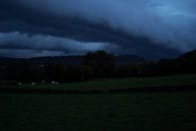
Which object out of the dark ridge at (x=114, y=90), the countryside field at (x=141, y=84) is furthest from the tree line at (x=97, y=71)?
the dark ridge at (x=114, y=90)

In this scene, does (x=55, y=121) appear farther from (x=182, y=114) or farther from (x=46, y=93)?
(x=46, y=93)

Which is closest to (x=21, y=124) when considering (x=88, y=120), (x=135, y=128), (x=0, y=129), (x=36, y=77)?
(x=0, y=129)

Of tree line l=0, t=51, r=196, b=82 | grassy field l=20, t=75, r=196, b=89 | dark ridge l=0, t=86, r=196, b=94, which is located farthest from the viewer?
tree line l=0, t=51, r=196, b=82

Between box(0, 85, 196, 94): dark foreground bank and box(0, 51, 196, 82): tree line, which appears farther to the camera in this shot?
box(0, 51, 196, 82): tree line

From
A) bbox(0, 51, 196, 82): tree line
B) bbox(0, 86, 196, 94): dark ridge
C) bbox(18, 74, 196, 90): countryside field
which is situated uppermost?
bbox(0, 51, 196, 82): tree line

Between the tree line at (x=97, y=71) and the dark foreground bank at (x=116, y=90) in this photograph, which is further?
the tree line at (x=97, y=71)

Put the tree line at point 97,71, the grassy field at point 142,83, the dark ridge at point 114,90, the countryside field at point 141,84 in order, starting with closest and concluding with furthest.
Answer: the dark ridge at point 114,90
the countryside field at point 141,84
the grassy field at point 142,83
the tree line at point 97,71

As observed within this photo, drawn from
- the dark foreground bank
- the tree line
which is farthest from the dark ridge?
the tree line

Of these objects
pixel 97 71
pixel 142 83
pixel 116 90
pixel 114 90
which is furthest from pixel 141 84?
pixel 97 71

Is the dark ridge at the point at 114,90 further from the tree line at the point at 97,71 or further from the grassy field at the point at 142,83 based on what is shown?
the tree line at the point at 97,71

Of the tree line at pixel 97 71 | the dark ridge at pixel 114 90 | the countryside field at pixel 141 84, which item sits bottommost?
the dark ridge at pixel 114 90

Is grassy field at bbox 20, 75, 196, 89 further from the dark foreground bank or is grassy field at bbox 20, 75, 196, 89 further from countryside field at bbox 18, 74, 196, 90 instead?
the dark foreground bank

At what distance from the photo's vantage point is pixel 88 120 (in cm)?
2262

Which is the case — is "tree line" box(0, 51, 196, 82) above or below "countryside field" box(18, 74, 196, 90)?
above
